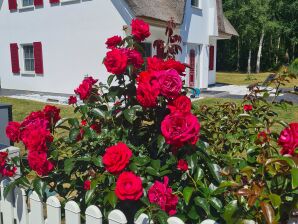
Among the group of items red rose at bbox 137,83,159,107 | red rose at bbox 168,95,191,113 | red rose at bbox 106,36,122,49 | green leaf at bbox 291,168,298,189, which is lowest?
green leaf at bbox 291,168,298,189

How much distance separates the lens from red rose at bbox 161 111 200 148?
152cm

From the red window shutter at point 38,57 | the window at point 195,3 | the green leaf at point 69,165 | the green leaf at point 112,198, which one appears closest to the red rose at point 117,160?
the green leaf at point 112,198

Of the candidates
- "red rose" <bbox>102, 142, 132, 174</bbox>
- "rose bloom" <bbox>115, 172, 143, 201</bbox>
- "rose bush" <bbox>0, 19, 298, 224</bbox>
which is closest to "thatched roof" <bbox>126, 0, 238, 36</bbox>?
"rose bush" <bbox>0, 19, 298, 224</bbox>

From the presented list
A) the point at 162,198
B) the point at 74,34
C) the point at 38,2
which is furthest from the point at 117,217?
the point at 38,2

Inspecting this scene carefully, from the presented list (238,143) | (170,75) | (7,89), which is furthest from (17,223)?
(7,89)

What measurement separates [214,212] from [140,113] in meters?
0.71

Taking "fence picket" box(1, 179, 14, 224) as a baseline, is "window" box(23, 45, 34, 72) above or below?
above

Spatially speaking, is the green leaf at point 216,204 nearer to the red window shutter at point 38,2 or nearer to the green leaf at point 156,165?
the green leaf at point 156,165

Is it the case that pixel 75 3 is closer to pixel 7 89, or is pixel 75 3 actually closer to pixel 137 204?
pixel 7 89

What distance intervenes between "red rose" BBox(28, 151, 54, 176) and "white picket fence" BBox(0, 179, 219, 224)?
0.54 ft

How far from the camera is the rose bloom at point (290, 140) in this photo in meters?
1.45

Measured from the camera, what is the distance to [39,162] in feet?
6.22

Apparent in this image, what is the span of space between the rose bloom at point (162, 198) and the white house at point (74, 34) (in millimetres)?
9512

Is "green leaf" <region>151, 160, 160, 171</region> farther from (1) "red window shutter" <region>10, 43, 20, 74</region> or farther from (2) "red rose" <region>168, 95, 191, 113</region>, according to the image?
(1) "red window shutter" <region>10, 43, 20, 74</region>
